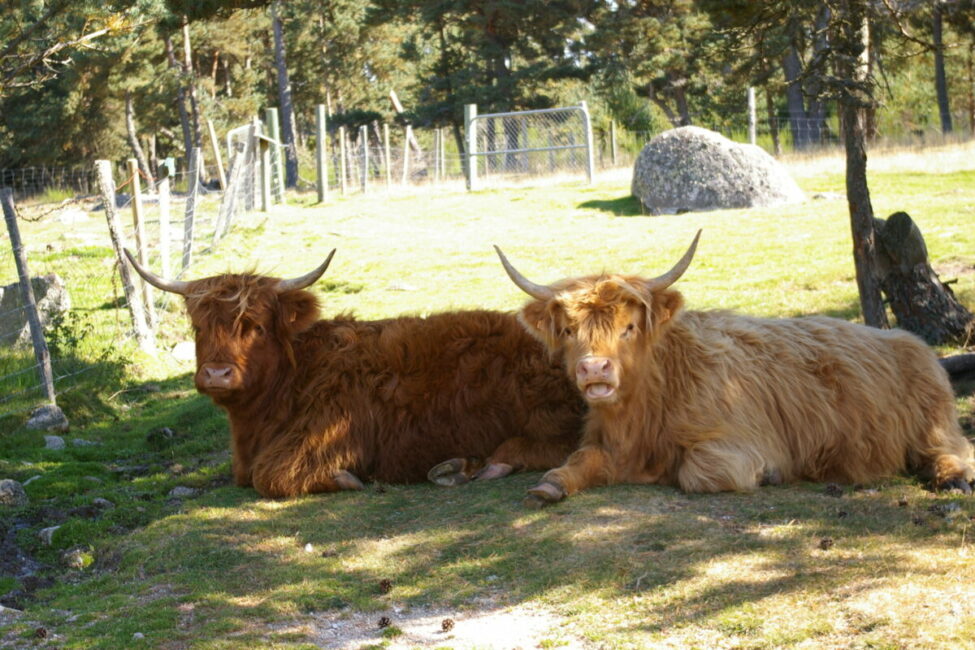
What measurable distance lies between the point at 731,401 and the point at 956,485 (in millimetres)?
1303

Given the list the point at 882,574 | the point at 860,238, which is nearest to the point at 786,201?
the point at 860,238

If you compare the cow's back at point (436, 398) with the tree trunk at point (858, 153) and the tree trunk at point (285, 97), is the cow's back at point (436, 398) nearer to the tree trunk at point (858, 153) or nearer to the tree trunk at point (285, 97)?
the tree trunk at point (858, 153)

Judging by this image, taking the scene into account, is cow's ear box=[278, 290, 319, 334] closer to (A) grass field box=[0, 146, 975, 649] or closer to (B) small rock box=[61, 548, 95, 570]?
(A) grass field box=[0, 146, 975, 649]

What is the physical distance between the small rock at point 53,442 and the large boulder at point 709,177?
42.0 ft

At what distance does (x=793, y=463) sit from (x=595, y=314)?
5.13ft

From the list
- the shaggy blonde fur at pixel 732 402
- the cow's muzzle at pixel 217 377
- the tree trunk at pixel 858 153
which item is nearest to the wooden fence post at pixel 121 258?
the cow's muzzle at pixel 217 377

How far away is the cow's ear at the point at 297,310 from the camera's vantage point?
23.4 feet

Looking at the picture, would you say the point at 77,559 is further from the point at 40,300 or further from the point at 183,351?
the point at 40,300

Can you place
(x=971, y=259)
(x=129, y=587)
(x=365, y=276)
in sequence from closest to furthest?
1. (x=129, y=587)
2. (x=971, y=259)
3. (x=365, y=276)

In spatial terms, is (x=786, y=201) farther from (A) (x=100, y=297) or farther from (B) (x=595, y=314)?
(B) (x=595, y=314)

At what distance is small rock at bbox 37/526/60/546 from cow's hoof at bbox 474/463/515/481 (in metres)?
2.51

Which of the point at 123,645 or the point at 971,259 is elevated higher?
the point at 971,259

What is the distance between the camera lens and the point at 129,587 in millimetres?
5254

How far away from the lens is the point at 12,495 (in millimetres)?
6941
